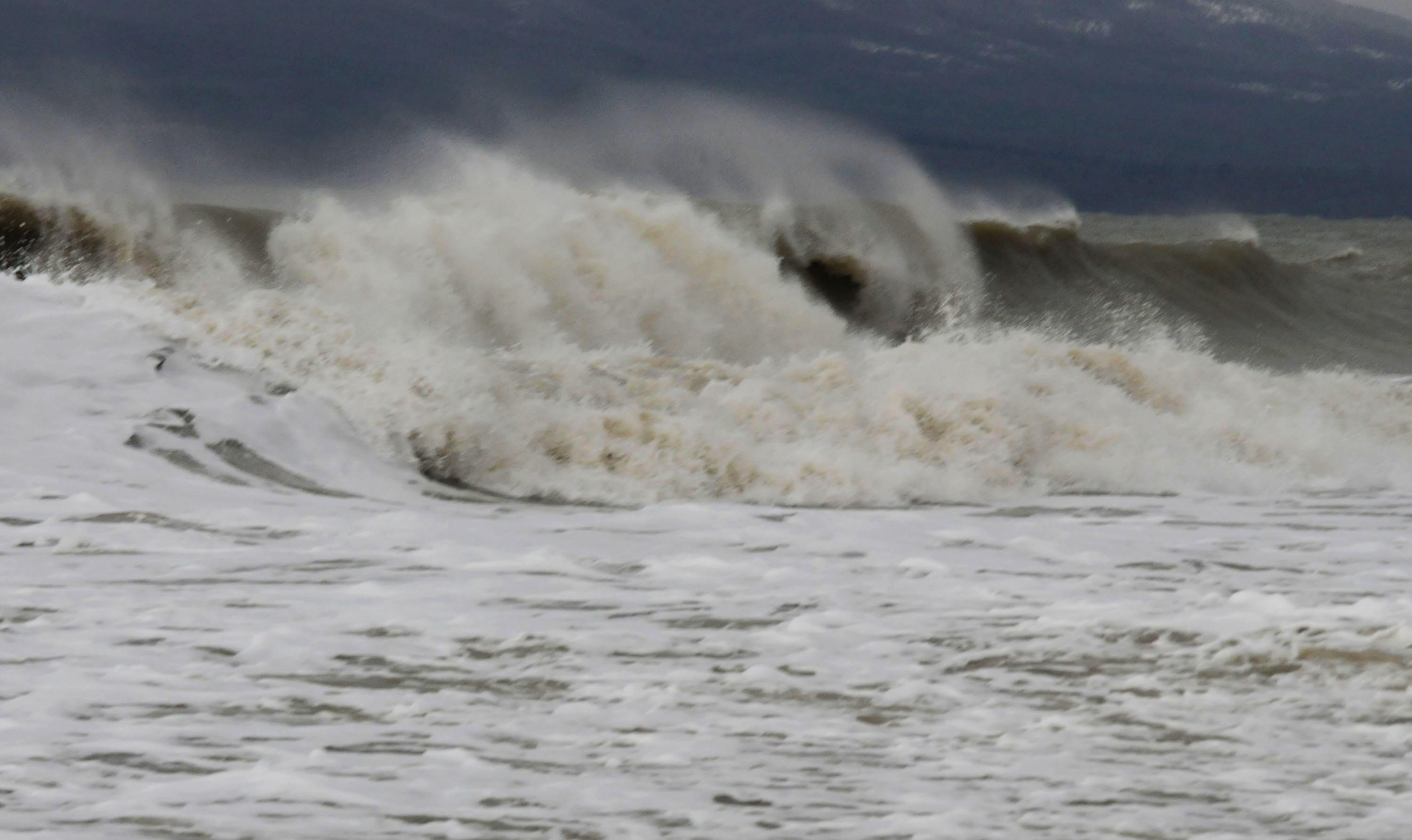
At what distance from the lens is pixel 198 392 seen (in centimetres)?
897

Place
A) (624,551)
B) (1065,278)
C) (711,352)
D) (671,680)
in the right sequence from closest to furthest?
1. (671,680)
2. (624,551)
3. (711,352)
4. (1065,278)

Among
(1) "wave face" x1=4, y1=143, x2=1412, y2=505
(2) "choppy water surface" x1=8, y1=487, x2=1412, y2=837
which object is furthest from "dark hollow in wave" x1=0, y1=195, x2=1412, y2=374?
(2) "choppy water surface" x1=8, y1=487, x2=1412, y2=837

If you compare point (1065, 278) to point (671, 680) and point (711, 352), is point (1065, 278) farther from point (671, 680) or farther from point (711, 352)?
point (671, 680)

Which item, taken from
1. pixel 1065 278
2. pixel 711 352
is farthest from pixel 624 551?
pixel 1065 278

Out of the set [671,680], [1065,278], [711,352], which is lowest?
[671,680]

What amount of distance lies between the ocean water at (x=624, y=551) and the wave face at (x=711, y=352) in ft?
0.12

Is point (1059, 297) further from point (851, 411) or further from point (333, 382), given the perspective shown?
point (333, 382)

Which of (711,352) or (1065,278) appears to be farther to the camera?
(1065,278)

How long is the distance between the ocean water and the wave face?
4cm

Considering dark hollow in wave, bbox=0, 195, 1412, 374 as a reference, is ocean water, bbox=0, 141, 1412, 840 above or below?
below

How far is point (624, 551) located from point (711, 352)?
310 inches

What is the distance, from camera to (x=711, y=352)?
1483 cm

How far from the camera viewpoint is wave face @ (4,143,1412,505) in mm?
9430

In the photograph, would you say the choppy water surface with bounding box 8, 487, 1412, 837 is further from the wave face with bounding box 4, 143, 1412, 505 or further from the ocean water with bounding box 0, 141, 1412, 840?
the wave face with bounding box 4, 143, 1412, 505
